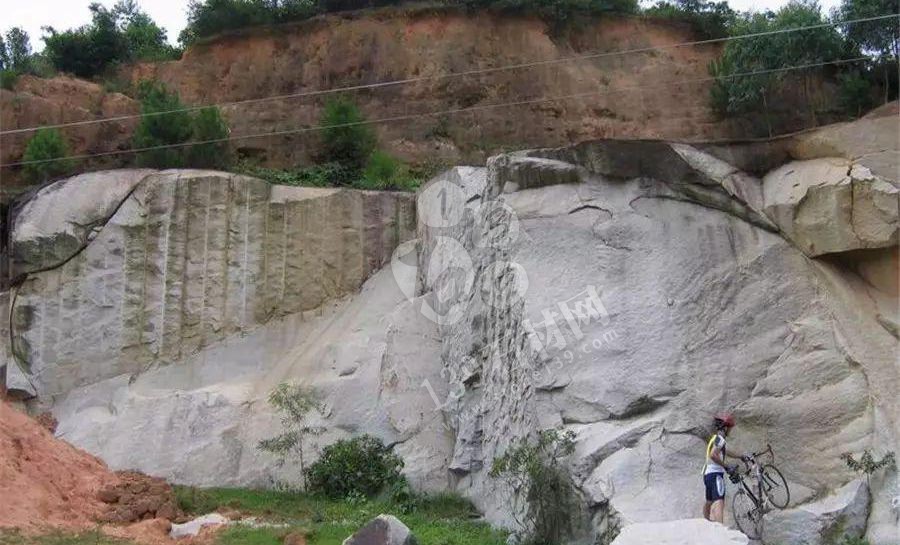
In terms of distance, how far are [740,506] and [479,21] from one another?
15.9 metres

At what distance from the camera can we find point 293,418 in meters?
16.6

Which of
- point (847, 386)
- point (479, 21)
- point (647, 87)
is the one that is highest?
point (479, 21)

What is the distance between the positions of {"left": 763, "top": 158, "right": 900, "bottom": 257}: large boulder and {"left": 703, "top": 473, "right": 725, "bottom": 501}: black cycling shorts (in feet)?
15.0

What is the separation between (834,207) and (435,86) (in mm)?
11780

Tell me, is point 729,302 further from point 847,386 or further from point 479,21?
point 479,21

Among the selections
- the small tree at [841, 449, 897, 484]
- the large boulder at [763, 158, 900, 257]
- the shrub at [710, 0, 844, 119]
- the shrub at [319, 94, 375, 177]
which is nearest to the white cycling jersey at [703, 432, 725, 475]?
the small tree at [841, 449, 897, 484]

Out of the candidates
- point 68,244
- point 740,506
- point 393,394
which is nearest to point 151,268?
point 68,244

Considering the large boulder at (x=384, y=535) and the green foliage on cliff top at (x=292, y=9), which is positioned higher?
the green foliage on cliff top at (x=292, y=9)

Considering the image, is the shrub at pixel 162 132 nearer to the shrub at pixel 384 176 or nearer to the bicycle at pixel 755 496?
the shrub at pixel 384 176

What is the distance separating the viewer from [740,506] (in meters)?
12.3

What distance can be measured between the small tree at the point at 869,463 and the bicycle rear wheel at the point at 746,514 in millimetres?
1212

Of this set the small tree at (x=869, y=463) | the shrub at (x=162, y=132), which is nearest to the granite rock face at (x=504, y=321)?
the small tree at (x=869, y=463)

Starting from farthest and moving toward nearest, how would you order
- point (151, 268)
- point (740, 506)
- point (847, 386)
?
1. point (151, 268)
2. point (847, 386)
3. point (740, 506)

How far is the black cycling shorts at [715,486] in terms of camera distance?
11.4 meters
